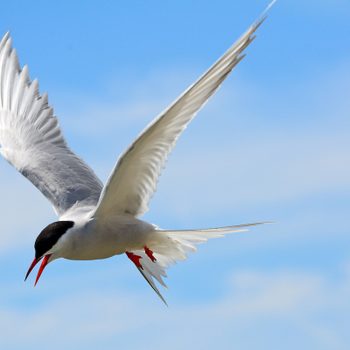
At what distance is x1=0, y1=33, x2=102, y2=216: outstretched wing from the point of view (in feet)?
30.5

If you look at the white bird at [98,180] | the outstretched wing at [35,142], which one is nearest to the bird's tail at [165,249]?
the white bird at [98,180]

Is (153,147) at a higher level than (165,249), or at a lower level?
higher

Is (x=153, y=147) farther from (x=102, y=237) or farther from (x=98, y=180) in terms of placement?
(x=98, y=180)

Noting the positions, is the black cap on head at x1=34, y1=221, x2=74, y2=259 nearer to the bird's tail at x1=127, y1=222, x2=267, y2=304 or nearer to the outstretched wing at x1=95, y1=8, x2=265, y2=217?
the outstretched wing at x1=95, y1=8, x2=265, y2=217

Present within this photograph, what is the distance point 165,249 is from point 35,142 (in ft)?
8.42

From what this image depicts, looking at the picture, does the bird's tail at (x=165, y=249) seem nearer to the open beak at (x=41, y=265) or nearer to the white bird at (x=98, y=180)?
the white bird at (x=98, y=180)

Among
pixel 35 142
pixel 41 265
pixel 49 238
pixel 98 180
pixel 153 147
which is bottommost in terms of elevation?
pixel 41 265

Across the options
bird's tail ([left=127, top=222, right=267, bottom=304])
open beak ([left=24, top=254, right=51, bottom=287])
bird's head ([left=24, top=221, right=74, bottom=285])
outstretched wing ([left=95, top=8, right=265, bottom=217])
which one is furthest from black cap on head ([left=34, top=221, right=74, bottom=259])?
bird's tail ([left=127, top=222, right=267, bottom=304])

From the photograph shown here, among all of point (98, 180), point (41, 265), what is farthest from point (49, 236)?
point (98, 180)

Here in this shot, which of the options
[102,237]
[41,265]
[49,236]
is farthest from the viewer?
[41,265]

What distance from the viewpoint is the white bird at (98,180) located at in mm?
6949

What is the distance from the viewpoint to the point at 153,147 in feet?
24.2

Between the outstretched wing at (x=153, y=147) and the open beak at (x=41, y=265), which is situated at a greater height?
the outstretched wing at (x=153, y=147)

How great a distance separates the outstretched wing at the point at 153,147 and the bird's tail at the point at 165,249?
405 millimetres
